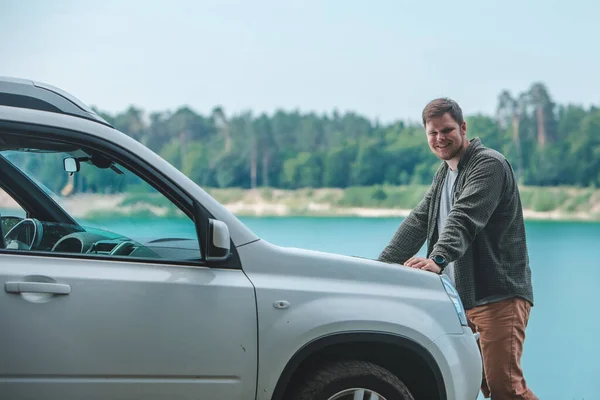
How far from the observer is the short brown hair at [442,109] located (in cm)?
324

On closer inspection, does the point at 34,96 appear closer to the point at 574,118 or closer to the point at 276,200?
the point at 276,200

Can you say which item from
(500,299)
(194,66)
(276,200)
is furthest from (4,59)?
(500,299)

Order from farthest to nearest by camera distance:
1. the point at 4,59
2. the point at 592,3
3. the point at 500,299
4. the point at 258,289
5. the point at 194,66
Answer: the point at 194,66 → the point at 592,3 → the point at 4,59 → the point at 500,299 → the point at 258,289

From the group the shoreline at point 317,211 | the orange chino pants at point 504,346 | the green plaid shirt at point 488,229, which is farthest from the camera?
the shoreline at point 317,211

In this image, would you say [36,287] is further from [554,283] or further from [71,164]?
[554,283]

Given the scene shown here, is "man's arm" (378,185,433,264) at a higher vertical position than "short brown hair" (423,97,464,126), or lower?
lower

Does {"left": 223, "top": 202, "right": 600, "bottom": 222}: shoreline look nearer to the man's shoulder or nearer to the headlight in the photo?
the man's shoulder

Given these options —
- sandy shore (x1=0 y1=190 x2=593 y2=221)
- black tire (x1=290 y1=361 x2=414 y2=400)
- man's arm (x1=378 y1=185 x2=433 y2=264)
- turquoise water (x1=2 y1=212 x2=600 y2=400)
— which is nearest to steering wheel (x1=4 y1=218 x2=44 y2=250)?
black tire (x1=290 y1=361 x2=414 y2=400)

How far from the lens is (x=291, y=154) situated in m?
47.9

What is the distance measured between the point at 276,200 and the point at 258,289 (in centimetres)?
4783

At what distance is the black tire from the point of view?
8.29 feet

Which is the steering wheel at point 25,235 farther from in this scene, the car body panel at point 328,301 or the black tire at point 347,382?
the black tire at point 347,382

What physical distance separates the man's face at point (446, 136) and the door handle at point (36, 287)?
5.26 ft

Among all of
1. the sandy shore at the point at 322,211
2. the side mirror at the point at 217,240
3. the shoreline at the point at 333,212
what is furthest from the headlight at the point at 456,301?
the shoreline at the point at 333,212
